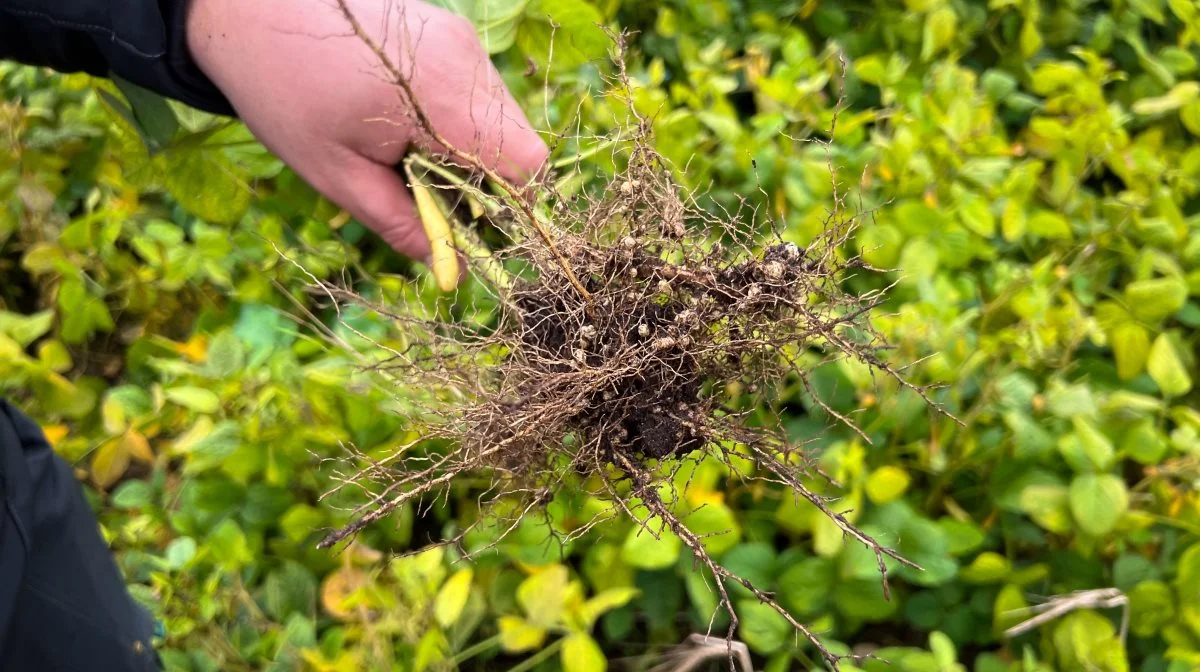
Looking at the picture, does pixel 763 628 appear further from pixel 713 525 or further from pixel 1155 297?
pixel 1155 297

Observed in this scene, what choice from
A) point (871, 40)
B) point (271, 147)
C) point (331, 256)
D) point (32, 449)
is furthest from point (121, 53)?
point (871, 40)

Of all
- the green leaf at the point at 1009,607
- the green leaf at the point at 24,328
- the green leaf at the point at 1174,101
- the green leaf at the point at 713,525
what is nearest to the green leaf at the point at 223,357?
the green leaf at the point at 24,328

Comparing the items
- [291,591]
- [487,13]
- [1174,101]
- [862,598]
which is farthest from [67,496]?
[1174,101]

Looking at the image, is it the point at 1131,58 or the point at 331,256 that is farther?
the point at 1131,58

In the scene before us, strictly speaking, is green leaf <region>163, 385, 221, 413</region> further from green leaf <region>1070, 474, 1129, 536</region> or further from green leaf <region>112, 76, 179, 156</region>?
green leaf <region>1070, 474, 1129, 536</region>

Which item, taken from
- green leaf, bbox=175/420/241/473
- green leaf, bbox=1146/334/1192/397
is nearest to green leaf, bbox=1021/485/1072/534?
green leaf, bbox=1146/334/1192/397

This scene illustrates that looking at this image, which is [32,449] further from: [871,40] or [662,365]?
[871,40]
